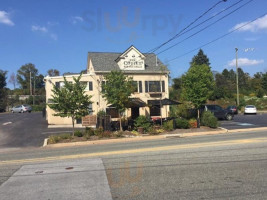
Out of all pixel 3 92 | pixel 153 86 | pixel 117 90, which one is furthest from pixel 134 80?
pixel 3 92

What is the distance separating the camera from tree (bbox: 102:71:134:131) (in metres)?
20.6

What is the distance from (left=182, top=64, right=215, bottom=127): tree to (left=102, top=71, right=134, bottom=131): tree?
507 centimetres

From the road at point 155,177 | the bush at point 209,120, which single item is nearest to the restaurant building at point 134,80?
the bush at point 209,120

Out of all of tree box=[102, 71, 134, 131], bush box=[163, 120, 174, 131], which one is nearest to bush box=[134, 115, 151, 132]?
bush box=[163, 120, 174, 131]

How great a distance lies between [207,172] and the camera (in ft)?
23.9

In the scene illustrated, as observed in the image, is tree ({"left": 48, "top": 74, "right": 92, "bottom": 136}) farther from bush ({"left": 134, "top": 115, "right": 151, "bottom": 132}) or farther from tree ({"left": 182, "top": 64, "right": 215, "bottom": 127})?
tree ({"left": 182, "top": 64, "right": 215, "bottom": 127})

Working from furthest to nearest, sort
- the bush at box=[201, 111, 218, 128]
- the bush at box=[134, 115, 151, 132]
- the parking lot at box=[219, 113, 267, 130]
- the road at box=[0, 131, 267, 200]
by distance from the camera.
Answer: the parking lot at box=[219, 113, 267, 130] → the bush at box=[201, 111, 218, 128] → the bush at box=[134, 115, 151, 132] → the road at box=[0, 131, 267, 200]

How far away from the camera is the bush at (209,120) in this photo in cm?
2156

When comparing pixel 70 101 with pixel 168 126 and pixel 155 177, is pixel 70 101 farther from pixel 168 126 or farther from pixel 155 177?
A: pixel 155 177

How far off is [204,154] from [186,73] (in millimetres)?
14123

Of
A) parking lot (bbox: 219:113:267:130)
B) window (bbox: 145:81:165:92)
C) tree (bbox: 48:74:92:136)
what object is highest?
window (bbox: 145:81:165:92)

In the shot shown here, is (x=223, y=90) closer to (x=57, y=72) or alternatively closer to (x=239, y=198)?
(x=239, y=198)

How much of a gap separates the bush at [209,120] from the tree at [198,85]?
107 cm

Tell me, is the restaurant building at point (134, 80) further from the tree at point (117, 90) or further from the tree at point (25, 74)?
the tree at point (25, 74)
